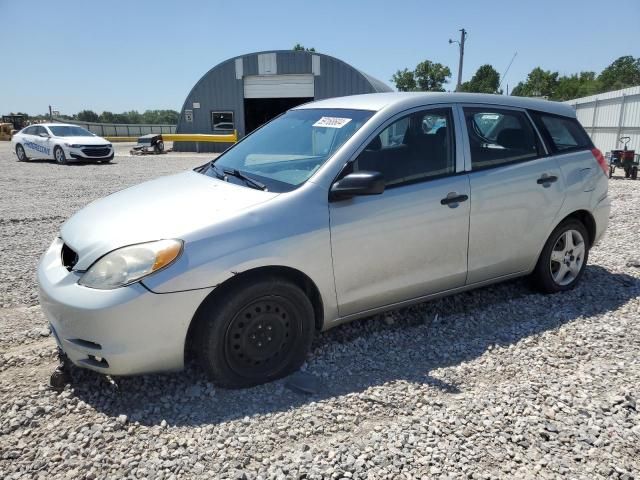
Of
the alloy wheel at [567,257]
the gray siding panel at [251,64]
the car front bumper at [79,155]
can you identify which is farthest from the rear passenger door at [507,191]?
the gray siding panel at [251,64]

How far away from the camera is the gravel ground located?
7.66 ft

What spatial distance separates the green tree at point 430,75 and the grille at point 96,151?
67.5m

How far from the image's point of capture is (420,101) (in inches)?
141

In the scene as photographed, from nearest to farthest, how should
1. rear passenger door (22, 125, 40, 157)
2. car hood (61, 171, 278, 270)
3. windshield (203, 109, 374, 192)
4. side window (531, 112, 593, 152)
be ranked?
car hood (61, 171, 278, 270) → windshield (203, 109, 374, 192) → side window (531, 112, 593, 152) → rear passenger door (22, 125, 40, 157)

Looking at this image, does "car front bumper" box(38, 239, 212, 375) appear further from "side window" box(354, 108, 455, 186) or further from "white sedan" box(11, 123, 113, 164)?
"white sedan" box(11, 123, 113, 164)

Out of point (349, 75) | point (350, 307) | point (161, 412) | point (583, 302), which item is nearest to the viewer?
point (161, 412)

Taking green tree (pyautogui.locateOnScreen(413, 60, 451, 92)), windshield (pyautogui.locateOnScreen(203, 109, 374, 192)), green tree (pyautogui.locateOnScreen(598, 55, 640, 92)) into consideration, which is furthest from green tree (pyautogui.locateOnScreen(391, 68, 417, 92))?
windshield (pyautogui.locateOnScreen(203, 109, 374, 192))

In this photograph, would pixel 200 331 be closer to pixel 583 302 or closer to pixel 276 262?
pixel 276 262

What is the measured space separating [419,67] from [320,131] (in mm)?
81950

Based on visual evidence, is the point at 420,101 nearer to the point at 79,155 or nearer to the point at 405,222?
the point at 405,222

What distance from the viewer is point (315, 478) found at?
2238 mm

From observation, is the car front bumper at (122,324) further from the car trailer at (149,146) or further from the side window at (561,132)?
the car trailer at (149,146)

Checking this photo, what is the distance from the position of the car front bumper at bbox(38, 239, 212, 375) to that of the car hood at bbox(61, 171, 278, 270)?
0.75 ft

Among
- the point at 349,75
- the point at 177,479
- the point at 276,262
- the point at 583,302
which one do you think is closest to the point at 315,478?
the point at 177,479
